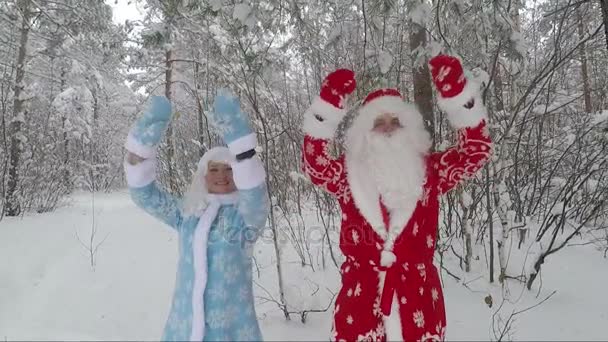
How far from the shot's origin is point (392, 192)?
201 centimetres

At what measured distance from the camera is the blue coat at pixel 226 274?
1.88 m

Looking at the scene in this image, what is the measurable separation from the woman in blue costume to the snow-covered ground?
0.79 metres

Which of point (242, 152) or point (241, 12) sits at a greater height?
point (241, 12)

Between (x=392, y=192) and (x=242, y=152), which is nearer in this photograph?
(x=242, y=152)

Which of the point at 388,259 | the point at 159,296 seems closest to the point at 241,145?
the point at 388,259

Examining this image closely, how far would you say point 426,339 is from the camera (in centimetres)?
190

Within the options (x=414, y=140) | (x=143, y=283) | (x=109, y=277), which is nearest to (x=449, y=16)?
(x=414, y=140)

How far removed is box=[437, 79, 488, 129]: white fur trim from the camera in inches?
78.0

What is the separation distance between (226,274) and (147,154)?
70 cm

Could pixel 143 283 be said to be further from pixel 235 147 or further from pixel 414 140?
pixel 414 140

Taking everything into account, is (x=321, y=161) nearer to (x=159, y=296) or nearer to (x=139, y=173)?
(x=139, y=173)

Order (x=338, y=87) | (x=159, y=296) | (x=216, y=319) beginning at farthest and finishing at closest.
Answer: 1. (x=159, y=296)
2. (x=338, y=87)
3. (x=216, y=319)

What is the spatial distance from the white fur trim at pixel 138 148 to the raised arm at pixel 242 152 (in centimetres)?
39

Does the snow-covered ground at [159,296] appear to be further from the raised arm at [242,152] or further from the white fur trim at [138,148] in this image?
the white fur trim at [138,148]
